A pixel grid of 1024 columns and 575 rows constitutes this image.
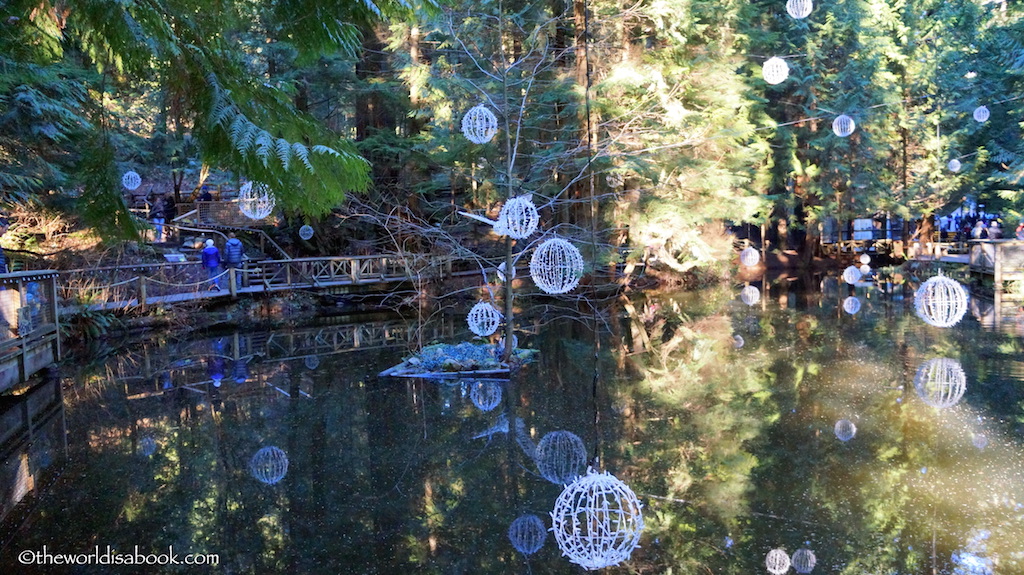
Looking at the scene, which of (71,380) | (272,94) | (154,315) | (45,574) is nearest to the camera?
(272,94)

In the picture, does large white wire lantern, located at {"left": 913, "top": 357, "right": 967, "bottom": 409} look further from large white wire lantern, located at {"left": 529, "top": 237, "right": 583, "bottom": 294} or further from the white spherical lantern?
large white wire lantern, located at {"left": 529, "top": 237, "right": 583, "bottom": 294}

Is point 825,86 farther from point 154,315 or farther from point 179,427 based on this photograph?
point 179,427

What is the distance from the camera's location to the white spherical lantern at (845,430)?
24.7ft

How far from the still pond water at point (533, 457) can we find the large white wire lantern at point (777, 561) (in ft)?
0.25

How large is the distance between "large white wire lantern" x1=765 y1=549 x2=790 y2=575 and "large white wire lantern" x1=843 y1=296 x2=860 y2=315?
12703mm

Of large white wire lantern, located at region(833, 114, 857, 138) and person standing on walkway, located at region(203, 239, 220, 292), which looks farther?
large white wire lantern, located at region(833, 114, 857, 138)

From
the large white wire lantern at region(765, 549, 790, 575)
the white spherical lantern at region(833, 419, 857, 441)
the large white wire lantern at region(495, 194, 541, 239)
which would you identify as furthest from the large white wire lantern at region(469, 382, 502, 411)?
the large white wire lantern at region(765, 549, 790, 575)

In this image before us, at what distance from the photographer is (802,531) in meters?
5.33

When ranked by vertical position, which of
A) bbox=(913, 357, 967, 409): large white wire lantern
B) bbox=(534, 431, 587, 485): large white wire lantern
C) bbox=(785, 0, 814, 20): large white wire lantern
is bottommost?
bbox=(534, 431, 587, 485): large white wire lantern

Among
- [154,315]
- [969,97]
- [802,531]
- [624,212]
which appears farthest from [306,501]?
[969,97]

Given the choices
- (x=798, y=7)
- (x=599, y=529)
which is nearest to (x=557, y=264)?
(x=599, y=529)

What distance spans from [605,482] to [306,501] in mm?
2781

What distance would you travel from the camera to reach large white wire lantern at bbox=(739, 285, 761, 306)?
63.7 feet

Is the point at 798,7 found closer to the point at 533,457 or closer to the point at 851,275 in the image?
the point at 533,457
